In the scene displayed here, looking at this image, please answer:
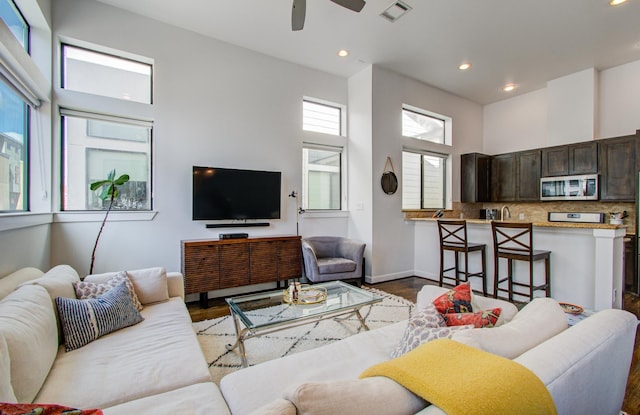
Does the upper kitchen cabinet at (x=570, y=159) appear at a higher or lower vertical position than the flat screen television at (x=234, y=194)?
higher

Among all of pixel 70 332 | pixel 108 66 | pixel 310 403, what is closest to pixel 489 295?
pixel 310 403

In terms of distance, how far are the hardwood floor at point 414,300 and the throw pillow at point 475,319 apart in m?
1.33

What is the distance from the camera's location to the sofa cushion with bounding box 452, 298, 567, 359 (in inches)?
37.8

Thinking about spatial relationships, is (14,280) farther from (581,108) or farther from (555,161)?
(581,108)

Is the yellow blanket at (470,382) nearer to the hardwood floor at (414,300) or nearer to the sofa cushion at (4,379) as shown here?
the sofa cushion at (4,379)

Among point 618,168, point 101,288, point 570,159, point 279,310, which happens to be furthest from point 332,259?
point 618,168

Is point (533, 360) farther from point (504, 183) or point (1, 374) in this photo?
point (504, 183)

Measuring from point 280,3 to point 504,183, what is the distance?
5.24 m

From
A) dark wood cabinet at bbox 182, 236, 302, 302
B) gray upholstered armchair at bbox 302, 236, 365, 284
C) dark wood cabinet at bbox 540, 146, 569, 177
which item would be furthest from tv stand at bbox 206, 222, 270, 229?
dark wood cabinet at bbox 540, 146, 569, 177

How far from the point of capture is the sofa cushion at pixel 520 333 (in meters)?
0.96

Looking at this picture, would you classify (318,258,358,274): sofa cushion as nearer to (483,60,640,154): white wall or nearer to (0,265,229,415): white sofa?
(0,265,229,415): white sofa

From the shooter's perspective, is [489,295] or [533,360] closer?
[533,360]

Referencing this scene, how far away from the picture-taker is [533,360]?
2.84 feet

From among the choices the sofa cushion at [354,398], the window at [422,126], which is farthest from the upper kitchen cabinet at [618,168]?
the sofa cushion at [354,398]
